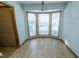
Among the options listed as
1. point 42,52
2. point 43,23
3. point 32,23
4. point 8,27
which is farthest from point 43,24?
point 42,52

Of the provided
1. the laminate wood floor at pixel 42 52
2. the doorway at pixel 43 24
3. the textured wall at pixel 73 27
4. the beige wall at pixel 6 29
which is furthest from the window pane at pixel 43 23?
the beige wall at pixel 6 29

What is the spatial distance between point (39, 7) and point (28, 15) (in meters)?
1.06

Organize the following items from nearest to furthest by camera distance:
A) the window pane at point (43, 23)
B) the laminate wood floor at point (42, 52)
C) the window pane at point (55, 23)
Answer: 1. the laminate wood floor at point (42, 52)
2. the window pane at point (55, 23)
3. the window pane at point (43, 23)

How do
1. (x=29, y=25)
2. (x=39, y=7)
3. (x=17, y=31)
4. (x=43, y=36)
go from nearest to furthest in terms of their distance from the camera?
(x=17, y=31)
(x=39, y=7)
(x=29, y=25)
(x=43, y=36)

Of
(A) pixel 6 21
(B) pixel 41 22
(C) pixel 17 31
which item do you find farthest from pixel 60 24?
(A) pixel 6 21

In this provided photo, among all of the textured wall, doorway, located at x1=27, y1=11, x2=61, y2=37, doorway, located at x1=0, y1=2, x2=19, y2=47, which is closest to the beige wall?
doorway, located at x1=0, y1=2, x2=19, y2=47

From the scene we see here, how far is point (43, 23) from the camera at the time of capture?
6383mm

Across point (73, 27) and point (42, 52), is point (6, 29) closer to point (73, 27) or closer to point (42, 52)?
point (42, 52)

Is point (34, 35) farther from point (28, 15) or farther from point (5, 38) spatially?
point (5, 38)

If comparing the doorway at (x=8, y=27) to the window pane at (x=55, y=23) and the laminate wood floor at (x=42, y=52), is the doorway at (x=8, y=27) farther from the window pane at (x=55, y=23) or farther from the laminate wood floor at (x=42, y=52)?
the window pane at (x=55, y=23)

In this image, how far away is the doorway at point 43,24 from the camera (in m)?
6.01

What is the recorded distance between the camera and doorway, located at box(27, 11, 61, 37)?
6012 millimetres

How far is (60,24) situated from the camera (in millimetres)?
5547

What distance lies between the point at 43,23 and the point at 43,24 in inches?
2.6
